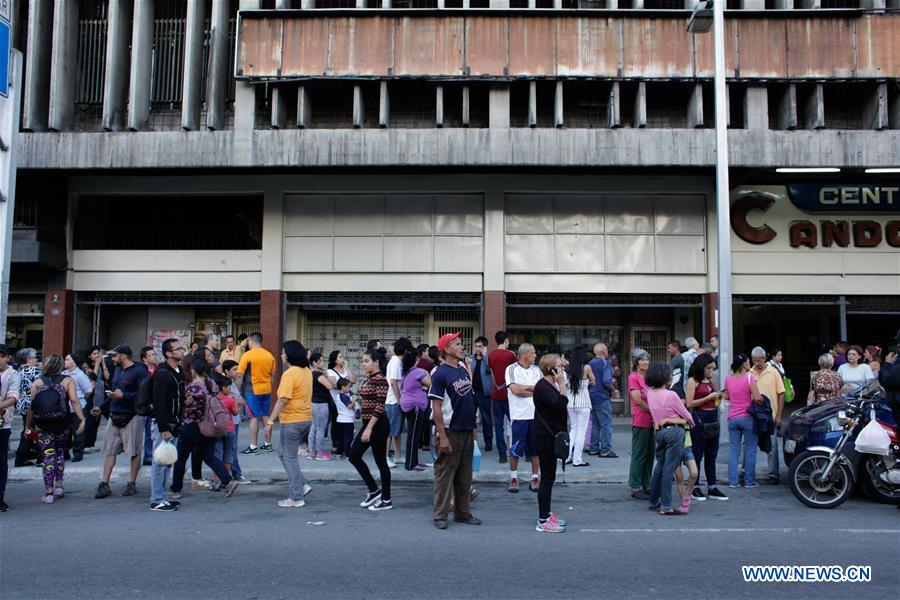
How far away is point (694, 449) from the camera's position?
790 cm

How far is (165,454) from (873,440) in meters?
7.60

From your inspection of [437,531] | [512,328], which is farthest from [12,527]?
[512,328]

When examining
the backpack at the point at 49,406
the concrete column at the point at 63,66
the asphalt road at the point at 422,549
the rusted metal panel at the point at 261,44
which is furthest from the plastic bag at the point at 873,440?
the concrete column at the point at 63,66

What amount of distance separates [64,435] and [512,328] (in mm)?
10451

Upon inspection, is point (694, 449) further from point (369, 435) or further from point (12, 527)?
point (12, 527)

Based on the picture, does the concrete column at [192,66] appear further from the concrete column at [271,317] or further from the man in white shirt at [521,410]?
the man in white shirt at [521,410]

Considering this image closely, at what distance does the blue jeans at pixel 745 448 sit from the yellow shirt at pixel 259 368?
7167 mm

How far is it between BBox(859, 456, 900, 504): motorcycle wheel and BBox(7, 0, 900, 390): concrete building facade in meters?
7.68

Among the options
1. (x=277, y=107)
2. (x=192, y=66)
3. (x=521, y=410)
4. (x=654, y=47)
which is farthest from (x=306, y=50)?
(x=521, y=410)

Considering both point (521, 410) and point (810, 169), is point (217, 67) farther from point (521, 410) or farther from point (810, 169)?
point (810, 169)

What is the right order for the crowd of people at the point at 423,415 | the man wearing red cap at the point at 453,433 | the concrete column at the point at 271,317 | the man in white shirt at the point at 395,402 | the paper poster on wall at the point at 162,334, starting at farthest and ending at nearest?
the paper poster on wall at the point at 162,334
the concrete column at the point at 271,317
the man in white shirt at the point at 395,402
the crowd of people at the point at 423,415
the man wearing red cap at the point at 453,433

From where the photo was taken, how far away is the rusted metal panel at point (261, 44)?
14.6 metres

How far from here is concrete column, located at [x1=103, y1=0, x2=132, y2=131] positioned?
48.8ft

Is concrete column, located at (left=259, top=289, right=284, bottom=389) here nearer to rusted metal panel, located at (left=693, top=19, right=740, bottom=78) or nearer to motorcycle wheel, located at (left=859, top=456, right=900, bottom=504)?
rusted metal panel, located at (left=693, top=19, right=740, bottom=78)
